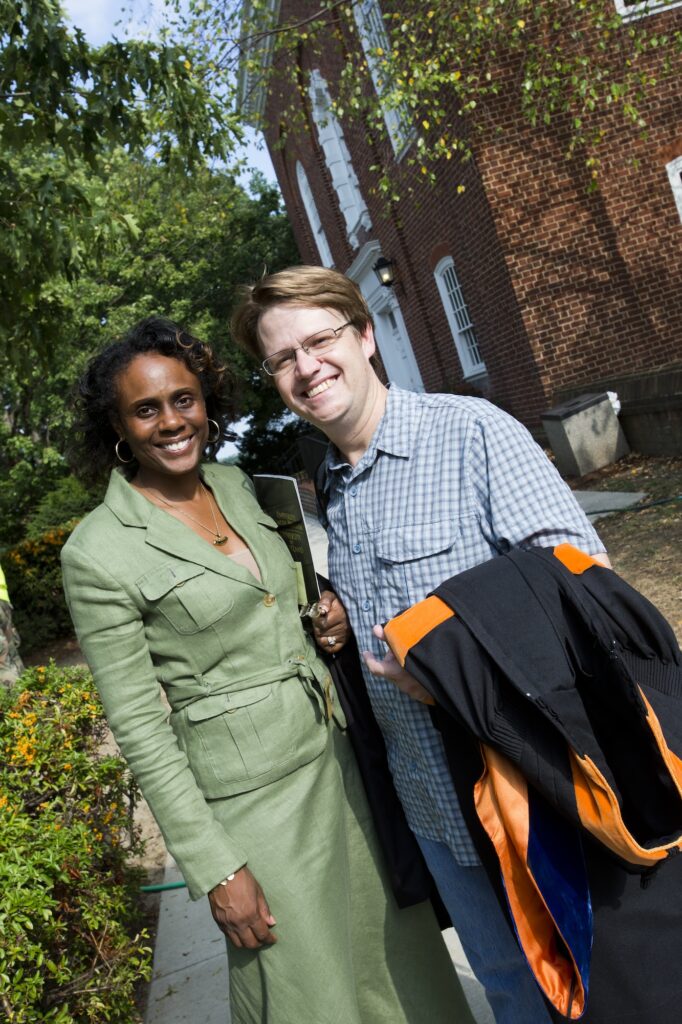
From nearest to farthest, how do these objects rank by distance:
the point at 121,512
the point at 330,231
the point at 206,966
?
1. the point at 121,512
2. the point at 206,966
3. the point at 330,231

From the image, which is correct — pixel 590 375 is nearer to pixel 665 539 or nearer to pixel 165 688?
pixel 665 539

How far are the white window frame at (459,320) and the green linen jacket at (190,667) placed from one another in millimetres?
12684

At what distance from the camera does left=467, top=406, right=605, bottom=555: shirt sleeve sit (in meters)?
1.87

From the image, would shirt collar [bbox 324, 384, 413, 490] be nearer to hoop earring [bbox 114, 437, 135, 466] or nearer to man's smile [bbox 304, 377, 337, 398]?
man's smile [bbox 304, 377, 337, 398]

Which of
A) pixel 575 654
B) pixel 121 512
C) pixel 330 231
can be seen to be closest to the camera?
pixel 575 654

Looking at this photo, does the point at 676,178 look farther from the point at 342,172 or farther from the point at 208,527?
the point at 208,527

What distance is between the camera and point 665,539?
23.7ft

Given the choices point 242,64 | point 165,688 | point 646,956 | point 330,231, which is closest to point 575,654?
point 646,956

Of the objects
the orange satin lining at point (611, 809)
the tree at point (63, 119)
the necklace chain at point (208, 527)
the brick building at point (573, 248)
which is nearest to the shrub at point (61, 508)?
the brick building at point (573, 248)

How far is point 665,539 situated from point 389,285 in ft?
37.4

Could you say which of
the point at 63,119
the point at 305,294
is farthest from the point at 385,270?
the point at 305,294

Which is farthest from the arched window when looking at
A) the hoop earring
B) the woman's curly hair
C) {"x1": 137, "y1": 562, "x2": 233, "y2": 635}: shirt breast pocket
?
{"x1": 137, "y1": 562, "x2": 233, "y2": 635}: shirt breast pocket

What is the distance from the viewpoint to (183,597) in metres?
2.19

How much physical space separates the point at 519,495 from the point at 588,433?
369 inches
